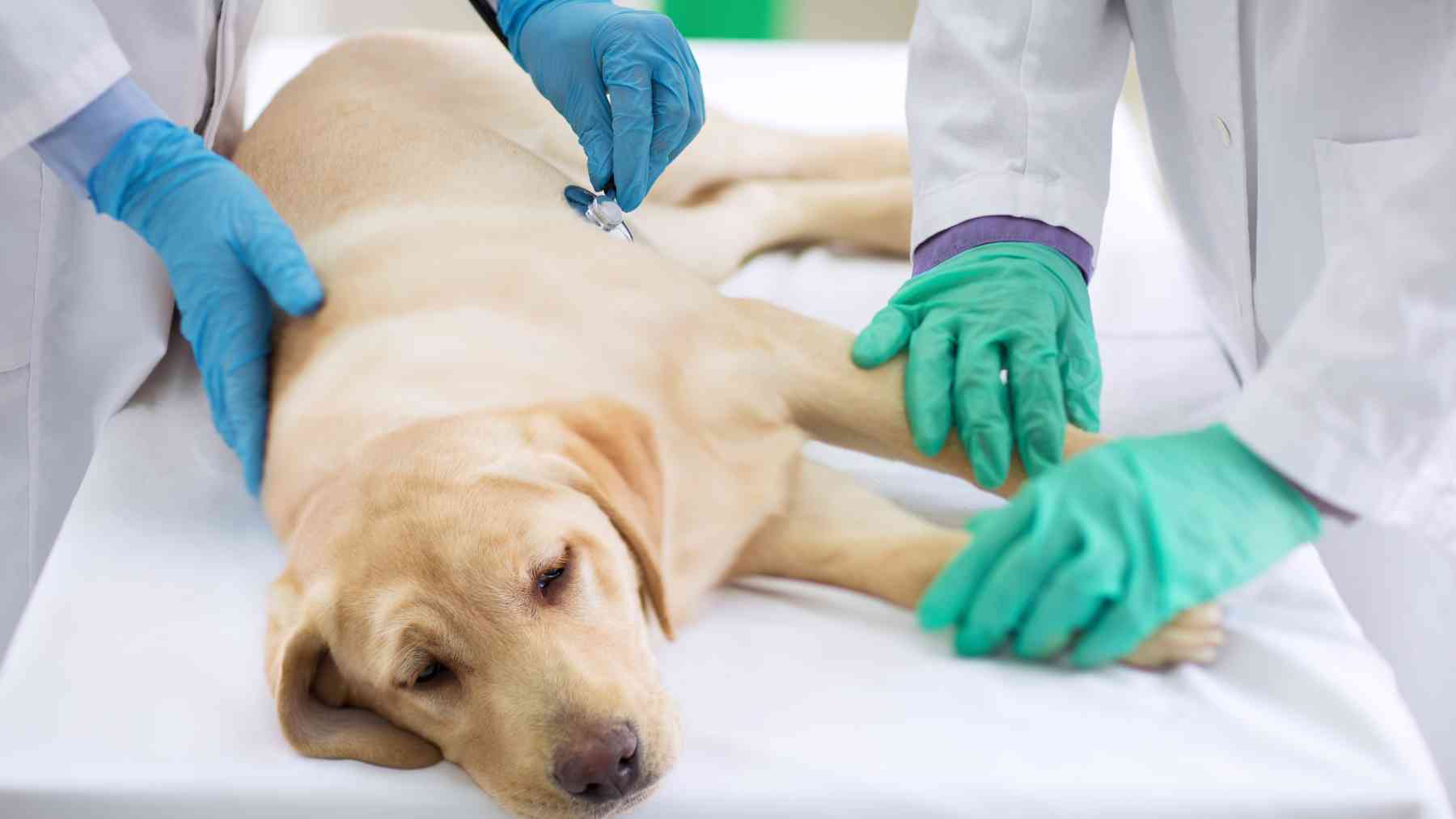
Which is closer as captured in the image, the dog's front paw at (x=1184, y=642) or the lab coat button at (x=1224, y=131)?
the dog's front paw at (x=1184, y=642)

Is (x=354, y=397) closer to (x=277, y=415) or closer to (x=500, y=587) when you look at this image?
(x=277, y=415)

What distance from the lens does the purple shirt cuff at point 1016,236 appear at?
4.29 feet

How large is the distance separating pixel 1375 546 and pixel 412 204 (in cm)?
116

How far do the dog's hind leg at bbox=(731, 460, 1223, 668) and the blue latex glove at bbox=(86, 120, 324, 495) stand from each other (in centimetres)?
52

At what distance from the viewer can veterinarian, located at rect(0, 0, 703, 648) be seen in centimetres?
120

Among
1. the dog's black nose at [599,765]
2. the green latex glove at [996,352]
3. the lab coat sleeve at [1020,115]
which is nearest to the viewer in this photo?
the dog's black nose at [599,765]

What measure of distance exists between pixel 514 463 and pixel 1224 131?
80 centimetres

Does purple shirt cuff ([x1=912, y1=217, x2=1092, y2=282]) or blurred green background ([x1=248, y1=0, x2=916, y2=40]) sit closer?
purple shirt cuff ([x1=912, y1=217, x2=1092, y2=282])

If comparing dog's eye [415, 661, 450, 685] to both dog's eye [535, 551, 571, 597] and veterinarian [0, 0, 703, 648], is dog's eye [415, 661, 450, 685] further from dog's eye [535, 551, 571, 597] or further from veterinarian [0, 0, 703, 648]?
veterinarian [0, 0, 703, 648]

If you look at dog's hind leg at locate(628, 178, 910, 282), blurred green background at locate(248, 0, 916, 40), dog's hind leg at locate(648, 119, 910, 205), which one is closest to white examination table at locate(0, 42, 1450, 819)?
dog's hind leg at locate(628, 178, 910, 282)

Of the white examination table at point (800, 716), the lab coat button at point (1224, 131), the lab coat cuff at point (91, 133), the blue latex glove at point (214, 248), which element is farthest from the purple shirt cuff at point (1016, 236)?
the lab coat cuff at point (91, 133)

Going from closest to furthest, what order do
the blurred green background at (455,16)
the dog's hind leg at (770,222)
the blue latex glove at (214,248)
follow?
the blue latex glove at (214,248) < the dog's hind leg at (770,222) < the blurred green background at (455,16)

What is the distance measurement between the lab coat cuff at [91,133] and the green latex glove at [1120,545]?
894 millimetres

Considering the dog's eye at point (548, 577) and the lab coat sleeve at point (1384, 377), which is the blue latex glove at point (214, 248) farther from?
the lab coat sleeve at point (1384, 377)
